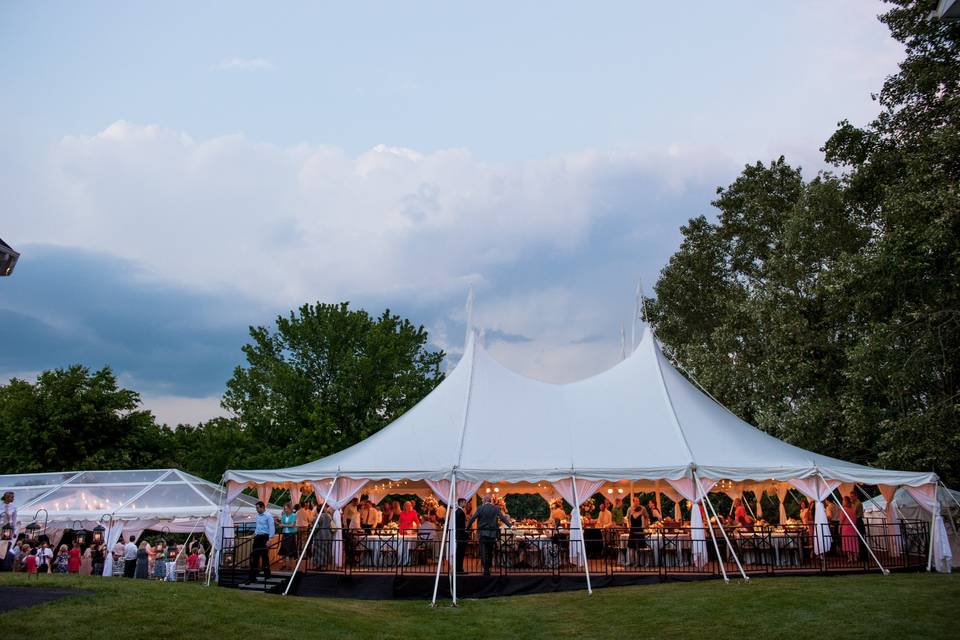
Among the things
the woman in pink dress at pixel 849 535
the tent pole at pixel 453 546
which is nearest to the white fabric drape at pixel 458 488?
the tent pole at pixel 453 546

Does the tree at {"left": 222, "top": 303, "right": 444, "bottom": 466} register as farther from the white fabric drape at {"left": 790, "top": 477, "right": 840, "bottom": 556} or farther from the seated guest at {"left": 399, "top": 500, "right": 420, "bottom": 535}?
the white fabric drape at {"left": 790, "top": 477, "right": 840, "bottom": 556}

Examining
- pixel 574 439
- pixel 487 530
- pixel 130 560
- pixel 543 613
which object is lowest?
pixel 543 613

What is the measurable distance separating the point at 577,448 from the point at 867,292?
7.94 m

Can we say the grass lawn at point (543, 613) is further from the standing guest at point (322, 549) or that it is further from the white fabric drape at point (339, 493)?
the white fabric drape at point (339, 493)

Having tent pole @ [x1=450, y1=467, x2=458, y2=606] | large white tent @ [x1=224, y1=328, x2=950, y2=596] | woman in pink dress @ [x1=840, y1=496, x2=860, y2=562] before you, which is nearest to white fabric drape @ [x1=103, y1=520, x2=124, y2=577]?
large white tent @ [x1=224, y1=328, x2=950, y2=596]

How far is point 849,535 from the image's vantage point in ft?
50.0

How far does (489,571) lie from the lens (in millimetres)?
14180

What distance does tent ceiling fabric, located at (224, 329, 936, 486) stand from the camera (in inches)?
577

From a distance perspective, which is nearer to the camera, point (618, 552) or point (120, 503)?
point (618, 552)

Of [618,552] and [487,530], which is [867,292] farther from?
[487,530]

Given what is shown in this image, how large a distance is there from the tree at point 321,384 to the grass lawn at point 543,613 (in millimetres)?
18905

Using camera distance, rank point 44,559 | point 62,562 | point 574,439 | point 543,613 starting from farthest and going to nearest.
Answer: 1. point 62,562
2. point 44,559
3. point 574,439
4. point 543,613

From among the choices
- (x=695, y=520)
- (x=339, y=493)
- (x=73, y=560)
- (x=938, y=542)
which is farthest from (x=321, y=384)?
(x=938, y=542)

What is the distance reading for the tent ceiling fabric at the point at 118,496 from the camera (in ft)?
64.5
